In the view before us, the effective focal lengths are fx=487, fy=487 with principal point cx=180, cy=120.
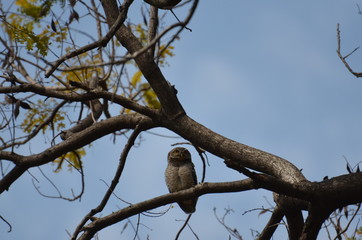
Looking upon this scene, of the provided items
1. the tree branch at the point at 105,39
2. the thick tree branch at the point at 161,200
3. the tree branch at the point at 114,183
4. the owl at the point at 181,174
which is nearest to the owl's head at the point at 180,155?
the owl at the point at 181,174

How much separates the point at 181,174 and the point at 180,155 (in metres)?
0.42

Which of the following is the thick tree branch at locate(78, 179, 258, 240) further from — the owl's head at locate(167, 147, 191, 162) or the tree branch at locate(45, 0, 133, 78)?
the owl's head at locate(167, 147, 191, 162)

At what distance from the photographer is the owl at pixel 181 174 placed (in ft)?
23.2

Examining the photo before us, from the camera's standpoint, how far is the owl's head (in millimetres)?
7551

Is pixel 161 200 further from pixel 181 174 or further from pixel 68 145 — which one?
pixel 181 174

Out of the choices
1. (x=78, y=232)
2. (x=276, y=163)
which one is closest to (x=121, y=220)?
(x=78, y=232)

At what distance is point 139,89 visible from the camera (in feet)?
24.1

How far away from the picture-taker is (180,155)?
7.55 meters

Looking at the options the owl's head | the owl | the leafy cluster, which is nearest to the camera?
the leafy cluster

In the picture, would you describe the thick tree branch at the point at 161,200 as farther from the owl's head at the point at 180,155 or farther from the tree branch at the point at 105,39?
the owl's head at the point at 180,155

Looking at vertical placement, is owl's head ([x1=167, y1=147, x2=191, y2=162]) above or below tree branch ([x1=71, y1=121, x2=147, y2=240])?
above

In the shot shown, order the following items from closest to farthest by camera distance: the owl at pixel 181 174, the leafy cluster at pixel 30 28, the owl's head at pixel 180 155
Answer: the leafy cluster at pixel 30 28, the owl at pixel 181 174, the owl's head at pixel 180 155

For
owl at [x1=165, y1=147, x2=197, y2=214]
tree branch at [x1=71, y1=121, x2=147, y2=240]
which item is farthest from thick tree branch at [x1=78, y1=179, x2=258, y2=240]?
owl at [x1=165, y1=147, x2=197, y2=214]

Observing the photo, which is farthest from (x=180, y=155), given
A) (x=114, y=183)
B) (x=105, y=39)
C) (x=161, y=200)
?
(x=105, y=39)
